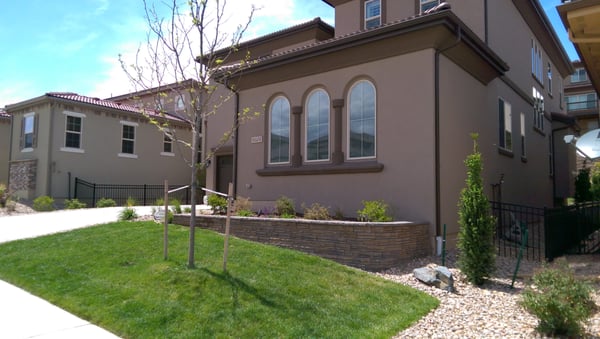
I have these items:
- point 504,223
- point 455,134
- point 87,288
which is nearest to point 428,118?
point 455,134

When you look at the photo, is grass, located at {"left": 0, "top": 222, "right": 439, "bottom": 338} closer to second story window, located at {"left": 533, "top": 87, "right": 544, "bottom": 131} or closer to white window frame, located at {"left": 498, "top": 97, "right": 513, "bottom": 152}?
white window frame, located at {"left": 498, "top": 97, "right": 513, "bottom": 152}

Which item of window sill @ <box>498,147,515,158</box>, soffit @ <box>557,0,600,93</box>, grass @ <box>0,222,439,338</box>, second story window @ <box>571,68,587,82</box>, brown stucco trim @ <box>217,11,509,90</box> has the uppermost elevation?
second story window @ <box>571,68,587,82</box>

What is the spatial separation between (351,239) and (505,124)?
8.02 m

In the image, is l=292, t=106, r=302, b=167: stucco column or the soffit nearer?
the soffit

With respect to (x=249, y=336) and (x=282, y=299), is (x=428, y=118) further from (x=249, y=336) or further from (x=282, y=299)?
(x=249, y=336)

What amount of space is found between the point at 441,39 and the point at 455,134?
2.30 m

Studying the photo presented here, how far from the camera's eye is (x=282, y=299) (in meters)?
5.90

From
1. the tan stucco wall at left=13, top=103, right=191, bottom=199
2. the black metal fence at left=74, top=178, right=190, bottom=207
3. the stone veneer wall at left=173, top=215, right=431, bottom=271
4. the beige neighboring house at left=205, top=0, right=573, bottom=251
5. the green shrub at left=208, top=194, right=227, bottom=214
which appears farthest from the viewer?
the black metal fence at left=74, top=178, right=190, bottom=207

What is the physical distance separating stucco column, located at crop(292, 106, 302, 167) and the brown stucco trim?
1.01m

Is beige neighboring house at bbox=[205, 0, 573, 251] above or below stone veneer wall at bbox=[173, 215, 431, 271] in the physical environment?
above

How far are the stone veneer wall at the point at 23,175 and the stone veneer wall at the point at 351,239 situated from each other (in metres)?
14.0

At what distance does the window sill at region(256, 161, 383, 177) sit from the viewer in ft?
35.3

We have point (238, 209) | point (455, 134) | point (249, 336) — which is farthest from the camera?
point (238, 209)

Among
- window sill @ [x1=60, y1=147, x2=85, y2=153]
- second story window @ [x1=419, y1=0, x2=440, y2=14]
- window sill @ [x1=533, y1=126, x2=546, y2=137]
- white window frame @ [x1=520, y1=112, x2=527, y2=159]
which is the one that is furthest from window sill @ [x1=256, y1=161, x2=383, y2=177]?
window sill @ [x1=60, y1=147, x2=85, y2=153]
